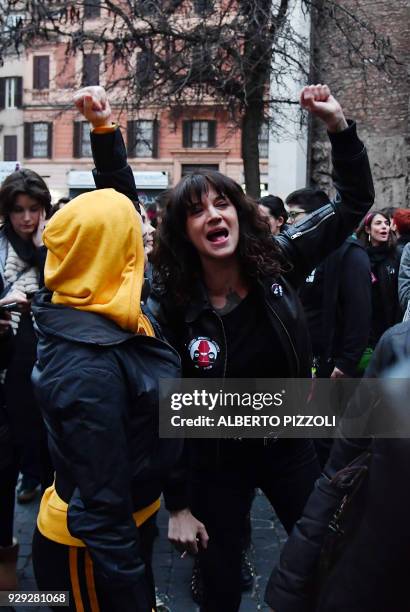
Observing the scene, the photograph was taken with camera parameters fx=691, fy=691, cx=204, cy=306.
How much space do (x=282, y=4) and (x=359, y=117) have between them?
5.08 meters

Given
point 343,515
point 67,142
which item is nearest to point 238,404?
point 343,515

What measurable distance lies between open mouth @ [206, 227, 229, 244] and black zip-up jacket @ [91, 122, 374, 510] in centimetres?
19

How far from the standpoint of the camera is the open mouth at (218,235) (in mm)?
2549

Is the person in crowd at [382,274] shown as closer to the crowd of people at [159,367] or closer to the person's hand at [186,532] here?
the crowd of people at [159,367]

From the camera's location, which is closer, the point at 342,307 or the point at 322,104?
the point at 322,104

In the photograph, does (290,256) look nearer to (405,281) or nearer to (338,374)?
(338,374)

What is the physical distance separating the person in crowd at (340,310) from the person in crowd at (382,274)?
29.1 inches

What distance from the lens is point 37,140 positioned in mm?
37344

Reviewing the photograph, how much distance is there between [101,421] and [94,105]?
51.6 inches

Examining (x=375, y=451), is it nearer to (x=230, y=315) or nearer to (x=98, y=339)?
(x=98, y=339)

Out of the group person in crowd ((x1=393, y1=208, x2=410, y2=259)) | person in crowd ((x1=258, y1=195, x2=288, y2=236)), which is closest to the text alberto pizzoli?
person in crowd ((x1=258, y1=195, x2=288, y2=236))

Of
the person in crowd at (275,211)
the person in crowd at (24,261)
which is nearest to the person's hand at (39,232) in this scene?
the person in crowd at (24,261)

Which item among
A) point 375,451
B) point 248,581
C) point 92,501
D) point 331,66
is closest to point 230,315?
point 92,501

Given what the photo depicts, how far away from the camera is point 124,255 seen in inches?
79.5
